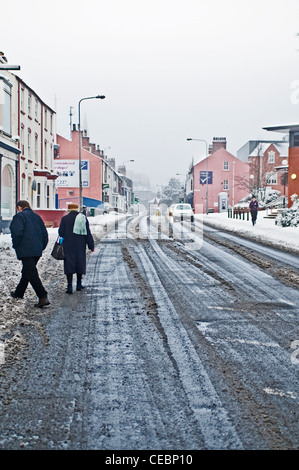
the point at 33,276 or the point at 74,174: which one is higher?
the point at 74,174

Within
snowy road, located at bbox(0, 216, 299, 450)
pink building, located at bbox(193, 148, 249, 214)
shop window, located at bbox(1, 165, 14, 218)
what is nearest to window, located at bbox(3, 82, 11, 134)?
shop window, located at bbox(1, 165, 14, 218)

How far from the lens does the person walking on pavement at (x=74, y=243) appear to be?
30.0 feet

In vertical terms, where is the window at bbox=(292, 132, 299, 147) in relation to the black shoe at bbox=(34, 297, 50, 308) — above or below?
above

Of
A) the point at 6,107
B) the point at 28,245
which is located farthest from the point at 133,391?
the point at 6,107

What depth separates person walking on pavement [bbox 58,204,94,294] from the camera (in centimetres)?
916

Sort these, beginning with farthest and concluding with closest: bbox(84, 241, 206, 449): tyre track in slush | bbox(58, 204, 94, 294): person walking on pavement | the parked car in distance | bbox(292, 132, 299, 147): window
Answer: bbox(292, 132, 299, 147): window
the parked car in distance
bbox(58, 204, 94, 294): person walking on pavement
bbox(84, 241, 206, 449): tyre track in slush

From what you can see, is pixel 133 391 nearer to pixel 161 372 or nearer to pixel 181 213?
pixel 161 372

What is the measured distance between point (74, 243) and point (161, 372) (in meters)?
4.89

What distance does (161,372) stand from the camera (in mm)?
4793

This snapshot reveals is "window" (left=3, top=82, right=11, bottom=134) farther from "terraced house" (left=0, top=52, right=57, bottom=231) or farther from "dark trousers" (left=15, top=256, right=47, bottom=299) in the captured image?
"dark trousers" (left=15, top=256, right=47, bottom=299)

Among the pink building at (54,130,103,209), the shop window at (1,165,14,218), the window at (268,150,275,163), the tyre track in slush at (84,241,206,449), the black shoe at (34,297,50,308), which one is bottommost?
the tyre track in slush at (84,241,206,449)

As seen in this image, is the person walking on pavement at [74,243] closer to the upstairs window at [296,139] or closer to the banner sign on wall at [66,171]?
the upstairs window at [296,139]

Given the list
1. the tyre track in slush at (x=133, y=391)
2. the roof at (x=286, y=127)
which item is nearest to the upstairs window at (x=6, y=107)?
the tyre track in slush at (x=133, y=391)

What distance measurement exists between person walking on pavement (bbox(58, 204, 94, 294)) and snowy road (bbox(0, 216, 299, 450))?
1.65 ft
